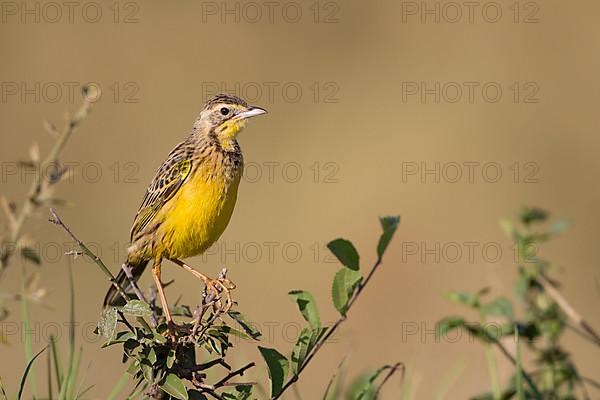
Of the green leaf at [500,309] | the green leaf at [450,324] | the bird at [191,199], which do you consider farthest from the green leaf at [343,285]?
the bird at [191,199]

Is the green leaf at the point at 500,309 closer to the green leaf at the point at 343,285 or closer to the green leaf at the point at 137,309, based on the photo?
the green leaf at the point at 343,285

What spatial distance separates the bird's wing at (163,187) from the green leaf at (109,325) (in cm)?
218

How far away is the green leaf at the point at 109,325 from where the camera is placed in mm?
3021

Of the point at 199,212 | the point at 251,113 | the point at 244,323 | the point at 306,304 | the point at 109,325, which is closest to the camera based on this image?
the point at 109,325

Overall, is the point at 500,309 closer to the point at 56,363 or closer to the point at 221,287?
the point at 221,287

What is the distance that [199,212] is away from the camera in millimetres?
5000

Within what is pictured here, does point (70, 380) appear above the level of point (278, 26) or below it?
below

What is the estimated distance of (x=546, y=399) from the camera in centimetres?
383

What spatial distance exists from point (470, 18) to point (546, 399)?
9.06 meters

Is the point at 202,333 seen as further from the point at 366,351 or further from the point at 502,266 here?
the point at 502,266

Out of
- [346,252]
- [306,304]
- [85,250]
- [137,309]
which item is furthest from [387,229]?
[85,250]

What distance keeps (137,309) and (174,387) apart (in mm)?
238

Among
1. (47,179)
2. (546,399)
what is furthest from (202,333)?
(546,399)

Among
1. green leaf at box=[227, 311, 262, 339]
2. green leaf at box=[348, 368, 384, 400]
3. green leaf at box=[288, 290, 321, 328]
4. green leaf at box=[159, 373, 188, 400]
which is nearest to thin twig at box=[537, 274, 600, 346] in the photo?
green leaf at box=[348, 368, 384, 400]
